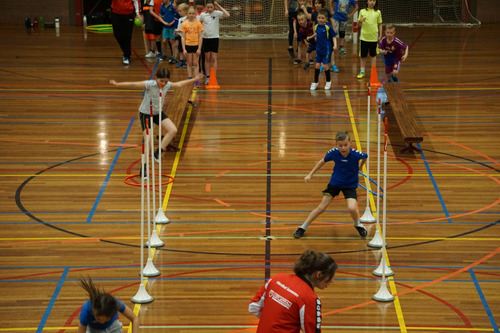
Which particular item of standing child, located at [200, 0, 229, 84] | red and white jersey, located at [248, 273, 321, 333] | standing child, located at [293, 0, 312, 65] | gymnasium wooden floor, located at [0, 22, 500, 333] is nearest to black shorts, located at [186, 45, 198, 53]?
standing child, located at [200, 0, 229, 84]

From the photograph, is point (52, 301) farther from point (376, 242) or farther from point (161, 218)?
point (376, 242)

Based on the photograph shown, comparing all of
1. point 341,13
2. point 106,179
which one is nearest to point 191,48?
point 341,13

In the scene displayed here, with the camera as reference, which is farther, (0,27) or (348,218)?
(0,27)

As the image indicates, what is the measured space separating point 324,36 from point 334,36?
0.23 m

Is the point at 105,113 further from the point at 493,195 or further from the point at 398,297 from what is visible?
the point at 398,297

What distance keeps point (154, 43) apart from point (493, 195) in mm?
11786

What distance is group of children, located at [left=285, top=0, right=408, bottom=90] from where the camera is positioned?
53.2 ft

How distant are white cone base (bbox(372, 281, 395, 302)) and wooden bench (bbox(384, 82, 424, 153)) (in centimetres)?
501

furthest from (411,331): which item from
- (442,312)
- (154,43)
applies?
(154,43)

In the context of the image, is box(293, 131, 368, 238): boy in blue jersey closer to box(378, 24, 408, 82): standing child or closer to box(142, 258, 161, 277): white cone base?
box(142, 258, 161, 277): white cone base

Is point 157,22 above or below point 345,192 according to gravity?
above

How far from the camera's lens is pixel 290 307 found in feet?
19.2

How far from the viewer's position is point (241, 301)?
8.80 meters

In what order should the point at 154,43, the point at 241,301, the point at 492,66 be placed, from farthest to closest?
the point at 154,43 < the point at 492,66 < the point at 241,301
